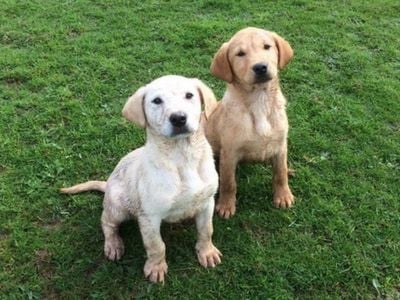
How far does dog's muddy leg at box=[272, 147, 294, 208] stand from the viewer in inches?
220

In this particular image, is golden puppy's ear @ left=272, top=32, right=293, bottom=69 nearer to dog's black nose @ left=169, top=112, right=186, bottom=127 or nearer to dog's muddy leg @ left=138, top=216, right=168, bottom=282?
dog's black nose @ left=169, top=112, right=186, bottom=127

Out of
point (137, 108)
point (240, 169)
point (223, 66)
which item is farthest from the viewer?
point (240, 169)

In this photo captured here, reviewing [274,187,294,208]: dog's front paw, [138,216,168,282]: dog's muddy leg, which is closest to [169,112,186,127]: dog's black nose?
[138,216,168,282]: dog's muddy leg

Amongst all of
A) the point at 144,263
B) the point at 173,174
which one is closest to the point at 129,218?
the point at 144,263

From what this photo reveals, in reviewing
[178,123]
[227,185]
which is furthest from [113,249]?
[178,123]

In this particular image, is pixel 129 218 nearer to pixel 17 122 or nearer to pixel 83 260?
pixel 83 260

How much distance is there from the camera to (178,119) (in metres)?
4.22

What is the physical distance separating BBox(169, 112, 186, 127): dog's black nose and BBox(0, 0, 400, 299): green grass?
1549 mm

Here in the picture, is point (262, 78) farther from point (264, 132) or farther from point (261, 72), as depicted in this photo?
point (264, 132)

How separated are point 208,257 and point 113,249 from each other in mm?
875

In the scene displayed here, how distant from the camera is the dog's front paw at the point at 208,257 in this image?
514 centimetres

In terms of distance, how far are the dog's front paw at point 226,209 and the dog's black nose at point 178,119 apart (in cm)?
160

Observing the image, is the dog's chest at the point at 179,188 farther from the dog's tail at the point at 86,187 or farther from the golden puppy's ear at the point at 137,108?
the dog's tail at the point at 86,187

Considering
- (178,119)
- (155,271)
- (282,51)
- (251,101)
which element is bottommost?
(155,271)
